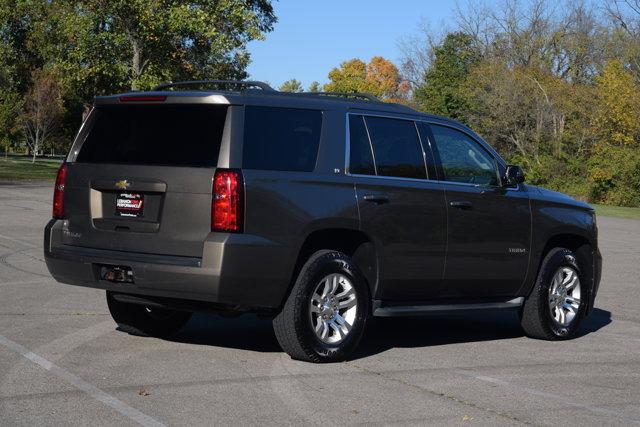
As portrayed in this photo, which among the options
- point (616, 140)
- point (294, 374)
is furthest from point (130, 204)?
point (616, 140)

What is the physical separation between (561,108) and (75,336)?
57283 millimetres

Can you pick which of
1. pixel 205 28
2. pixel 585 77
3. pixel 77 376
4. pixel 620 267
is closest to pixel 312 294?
pixel 77 376

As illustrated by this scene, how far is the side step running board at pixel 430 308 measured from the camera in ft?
28.2

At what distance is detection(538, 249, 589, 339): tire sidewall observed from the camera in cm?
994

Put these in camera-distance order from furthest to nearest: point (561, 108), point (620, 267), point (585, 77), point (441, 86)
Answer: point (441, 86), point (585, 77), point (561, 108), point (620, 267)

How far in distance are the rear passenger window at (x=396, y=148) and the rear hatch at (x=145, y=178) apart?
1.43 meters

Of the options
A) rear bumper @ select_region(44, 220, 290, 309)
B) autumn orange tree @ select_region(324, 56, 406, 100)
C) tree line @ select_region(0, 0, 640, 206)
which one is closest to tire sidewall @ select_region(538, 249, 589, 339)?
rear bumper @ select_region(44, 220, 290, 309)

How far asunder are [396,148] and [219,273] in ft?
6.89

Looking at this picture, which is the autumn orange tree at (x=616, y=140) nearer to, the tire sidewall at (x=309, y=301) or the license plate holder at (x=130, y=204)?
the tire sidewall at (x=309, y=301)

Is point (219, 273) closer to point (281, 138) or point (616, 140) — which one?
point (281, 138)

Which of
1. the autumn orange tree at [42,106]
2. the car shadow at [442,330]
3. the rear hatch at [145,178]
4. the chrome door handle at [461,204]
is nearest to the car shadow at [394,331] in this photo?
the car shadow at [442,330]

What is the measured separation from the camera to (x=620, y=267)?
18.2 metres

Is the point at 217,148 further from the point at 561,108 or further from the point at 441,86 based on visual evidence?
the point at 441,86

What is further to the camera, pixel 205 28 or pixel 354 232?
pixel 205 28
